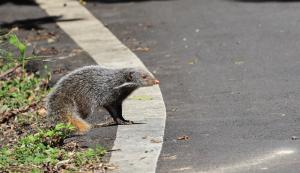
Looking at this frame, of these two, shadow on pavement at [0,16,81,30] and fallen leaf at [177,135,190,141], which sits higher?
fallen leaf at [177,135,190,141]

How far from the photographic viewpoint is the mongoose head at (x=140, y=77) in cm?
1097

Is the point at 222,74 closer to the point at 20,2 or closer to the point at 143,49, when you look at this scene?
the point at 143,49

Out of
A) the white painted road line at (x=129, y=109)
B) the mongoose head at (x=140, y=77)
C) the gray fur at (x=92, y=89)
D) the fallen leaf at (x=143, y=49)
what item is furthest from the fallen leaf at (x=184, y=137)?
the fallen leaf at (x=143, y=49)

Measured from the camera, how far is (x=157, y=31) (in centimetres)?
1748

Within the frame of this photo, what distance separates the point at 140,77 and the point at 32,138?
1742 millimetres

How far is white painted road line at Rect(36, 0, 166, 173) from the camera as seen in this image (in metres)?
8.91

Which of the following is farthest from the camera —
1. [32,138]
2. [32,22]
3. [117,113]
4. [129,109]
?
[32,22]

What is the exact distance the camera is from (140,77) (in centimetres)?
1099

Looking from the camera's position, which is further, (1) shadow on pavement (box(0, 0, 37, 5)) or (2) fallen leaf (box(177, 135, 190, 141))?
(1) shadow on pavement (box(0, 0, 37, 5))

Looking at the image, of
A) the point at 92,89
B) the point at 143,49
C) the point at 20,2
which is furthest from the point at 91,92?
the point at 20,2

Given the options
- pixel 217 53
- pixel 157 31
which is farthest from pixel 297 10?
pixel 217 53

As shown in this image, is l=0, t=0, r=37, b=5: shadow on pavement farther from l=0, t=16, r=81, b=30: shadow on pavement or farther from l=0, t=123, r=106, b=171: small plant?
l=0, t=123, r=106, b=171: small plant

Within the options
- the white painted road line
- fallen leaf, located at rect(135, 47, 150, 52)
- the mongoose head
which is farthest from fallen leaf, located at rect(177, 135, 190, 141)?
fallen leaf, located at rect(135, 47, 150, 52)

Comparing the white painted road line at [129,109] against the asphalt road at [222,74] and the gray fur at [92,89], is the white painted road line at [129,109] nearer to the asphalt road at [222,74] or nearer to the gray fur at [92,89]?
the asphalt road at [222,74]
